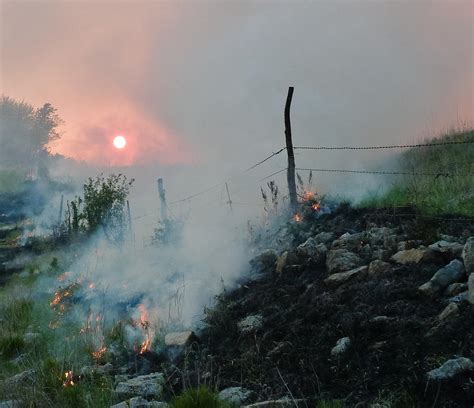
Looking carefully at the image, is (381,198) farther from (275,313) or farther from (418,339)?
(418,339)

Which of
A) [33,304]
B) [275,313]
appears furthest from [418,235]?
[33,304]

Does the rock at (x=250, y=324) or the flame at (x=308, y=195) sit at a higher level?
the flame at (x=308, y=195)

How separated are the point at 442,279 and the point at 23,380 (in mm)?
4125

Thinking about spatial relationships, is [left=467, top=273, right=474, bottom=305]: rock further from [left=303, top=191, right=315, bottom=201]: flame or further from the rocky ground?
[left=303, top=191, right=315, bottom=201]: flame

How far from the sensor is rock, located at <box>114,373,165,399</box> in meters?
4.32

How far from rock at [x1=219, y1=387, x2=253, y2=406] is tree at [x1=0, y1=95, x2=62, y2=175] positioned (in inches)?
1322

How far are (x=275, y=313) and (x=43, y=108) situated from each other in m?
39.0

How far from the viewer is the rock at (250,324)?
17.5 feet

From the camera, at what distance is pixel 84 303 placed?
877 cm

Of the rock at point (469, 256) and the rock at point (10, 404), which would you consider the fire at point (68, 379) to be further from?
the rock at point (469, 256)

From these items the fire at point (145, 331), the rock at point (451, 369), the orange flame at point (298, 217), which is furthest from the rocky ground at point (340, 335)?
the orange flame at point (298, 217)

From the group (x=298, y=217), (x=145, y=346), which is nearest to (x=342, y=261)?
(x=145, y=346)

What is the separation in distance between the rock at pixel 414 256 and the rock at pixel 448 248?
0.08 meters

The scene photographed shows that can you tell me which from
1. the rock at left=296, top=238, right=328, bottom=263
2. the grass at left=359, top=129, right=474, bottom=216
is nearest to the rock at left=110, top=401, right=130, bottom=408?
the rock at left=296, top=238, right=328, bottom=263
